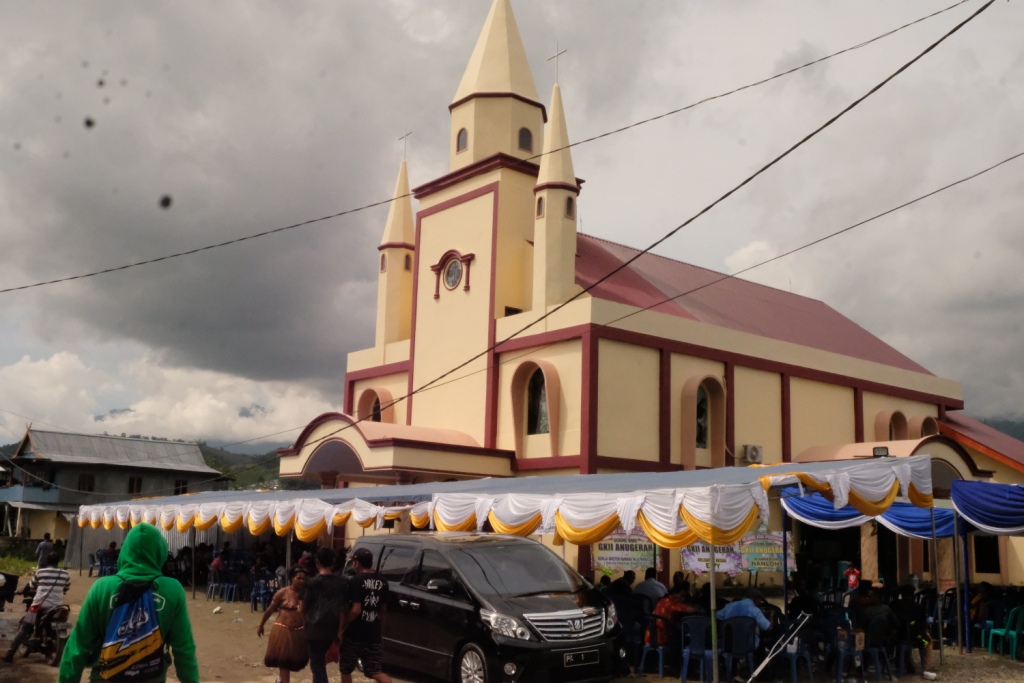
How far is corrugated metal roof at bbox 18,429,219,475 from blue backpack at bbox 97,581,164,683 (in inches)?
1985

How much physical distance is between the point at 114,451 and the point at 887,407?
4239 centimetres

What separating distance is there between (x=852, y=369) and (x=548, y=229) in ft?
37.9

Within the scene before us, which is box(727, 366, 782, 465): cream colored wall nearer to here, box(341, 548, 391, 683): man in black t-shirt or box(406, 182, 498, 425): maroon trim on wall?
box(406, 182, 498, 425): maroon trim on wall

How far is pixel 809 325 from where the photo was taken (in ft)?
111

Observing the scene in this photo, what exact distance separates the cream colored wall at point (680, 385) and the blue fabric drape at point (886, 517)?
15.8 ft

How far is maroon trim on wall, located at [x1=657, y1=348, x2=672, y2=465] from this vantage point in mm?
24703

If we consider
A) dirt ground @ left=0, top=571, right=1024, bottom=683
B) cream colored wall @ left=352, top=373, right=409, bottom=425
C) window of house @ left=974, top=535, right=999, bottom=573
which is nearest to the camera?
dirt ground @ left=0, top=571, right=1024, bottom=683

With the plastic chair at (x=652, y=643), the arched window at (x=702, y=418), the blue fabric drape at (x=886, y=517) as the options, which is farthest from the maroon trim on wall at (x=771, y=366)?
the plastic chair at (x=652, y=643)

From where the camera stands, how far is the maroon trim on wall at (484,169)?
88.4ft

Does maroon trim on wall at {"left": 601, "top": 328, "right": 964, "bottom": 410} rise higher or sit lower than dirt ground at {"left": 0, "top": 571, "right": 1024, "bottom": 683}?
higher

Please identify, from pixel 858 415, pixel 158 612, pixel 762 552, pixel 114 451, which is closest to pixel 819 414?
pixel 858 415

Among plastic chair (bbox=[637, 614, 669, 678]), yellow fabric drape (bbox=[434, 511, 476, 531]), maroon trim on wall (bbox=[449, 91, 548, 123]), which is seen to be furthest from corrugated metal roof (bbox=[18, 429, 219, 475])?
plastic chair (bbox=[637, 614, 669, 678])

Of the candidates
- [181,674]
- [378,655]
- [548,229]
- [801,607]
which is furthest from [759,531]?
[181,674]

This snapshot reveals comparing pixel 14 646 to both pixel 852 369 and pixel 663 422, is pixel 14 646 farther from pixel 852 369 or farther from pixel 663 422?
pixel 852 369
